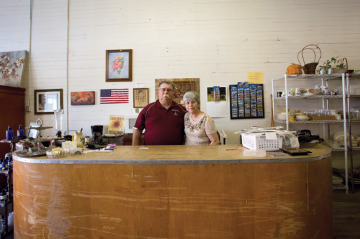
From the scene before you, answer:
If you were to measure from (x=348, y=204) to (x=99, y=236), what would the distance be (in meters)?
3.36

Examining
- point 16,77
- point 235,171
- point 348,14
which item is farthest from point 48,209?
point 348,14

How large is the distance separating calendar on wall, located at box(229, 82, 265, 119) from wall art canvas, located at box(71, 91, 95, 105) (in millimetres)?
3007

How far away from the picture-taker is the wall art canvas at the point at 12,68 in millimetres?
3891

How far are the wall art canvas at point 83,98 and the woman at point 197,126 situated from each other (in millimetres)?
2639

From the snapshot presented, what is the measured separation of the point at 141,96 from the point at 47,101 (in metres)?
2.15

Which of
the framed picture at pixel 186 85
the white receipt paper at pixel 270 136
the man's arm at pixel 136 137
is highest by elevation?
the framed picture at pixel 186 85

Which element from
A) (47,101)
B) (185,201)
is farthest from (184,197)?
(47,101)

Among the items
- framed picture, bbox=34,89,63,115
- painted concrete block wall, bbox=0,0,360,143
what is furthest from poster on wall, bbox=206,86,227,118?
framed picture, bbox=34,89,63,115

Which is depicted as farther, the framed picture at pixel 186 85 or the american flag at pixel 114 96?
the american flag at pixel 114 96

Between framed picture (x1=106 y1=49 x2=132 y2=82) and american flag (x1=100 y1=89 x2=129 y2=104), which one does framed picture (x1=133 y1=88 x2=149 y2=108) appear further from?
framed picture (x1=106 y1=49 x2=132 y2=82)

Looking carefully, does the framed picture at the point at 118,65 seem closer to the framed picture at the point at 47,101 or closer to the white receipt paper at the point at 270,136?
the framed picture at the point at 47,101

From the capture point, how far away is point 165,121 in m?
2.35

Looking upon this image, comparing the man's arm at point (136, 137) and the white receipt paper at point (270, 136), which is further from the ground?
the white receipt paper at point (270, 136)

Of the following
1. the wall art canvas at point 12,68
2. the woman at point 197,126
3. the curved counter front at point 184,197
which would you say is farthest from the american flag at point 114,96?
the curved counter front at point 184,197
